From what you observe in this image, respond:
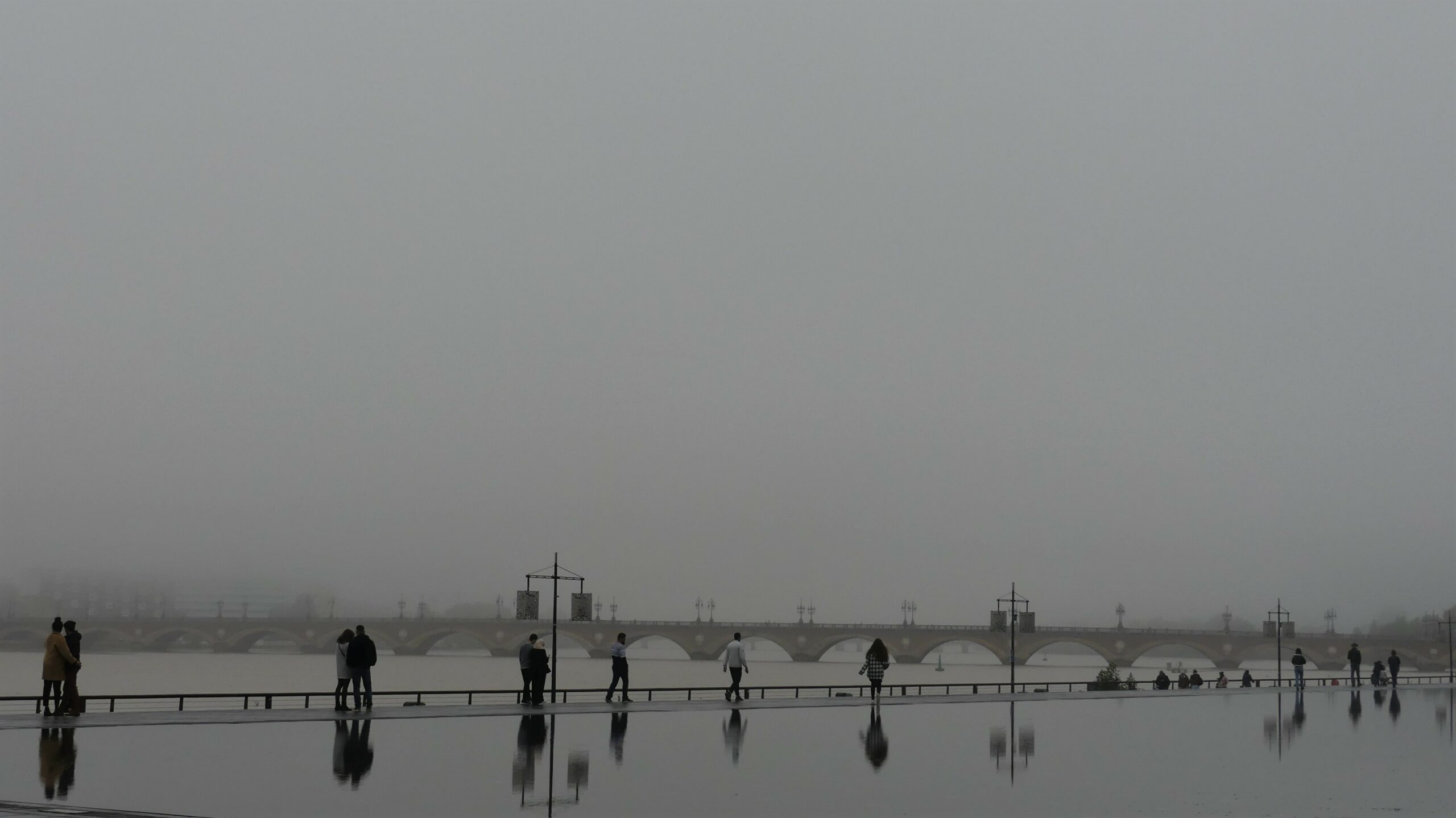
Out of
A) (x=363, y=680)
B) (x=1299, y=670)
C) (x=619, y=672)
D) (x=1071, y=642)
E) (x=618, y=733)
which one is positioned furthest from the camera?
(x=1071, y=642)

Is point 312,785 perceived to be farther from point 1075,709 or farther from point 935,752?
point 1075,709

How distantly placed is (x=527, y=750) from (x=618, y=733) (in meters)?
3.27

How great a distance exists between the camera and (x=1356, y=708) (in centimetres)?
3250

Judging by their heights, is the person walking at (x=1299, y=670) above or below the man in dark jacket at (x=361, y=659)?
below

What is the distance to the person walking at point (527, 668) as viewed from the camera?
24547mm

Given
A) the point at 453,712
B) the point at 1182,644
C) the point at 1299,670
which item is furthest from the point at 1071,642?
the point at 453,712

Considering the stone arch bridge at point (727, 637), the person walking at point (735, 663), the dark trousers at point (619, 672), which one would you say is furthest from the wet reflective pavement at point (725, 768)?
the stone arch bridge at point (727, 637)

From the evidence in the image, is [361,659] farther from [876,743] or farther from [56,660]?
[876,743]

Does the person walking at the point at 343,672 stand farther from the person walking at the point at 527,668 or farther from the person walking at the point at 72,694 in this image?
the person walking at the point at 72,694

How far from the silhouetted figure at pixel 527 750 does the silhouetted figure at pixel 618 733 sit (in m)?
0.93

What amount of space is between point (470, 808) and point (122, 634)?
134497 mm

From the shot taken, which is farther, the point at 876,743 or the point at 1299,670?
the point at 1299,670

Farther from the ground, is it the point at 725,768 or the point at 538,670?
the point at 538,670

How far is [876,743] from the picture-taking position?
750 inches
